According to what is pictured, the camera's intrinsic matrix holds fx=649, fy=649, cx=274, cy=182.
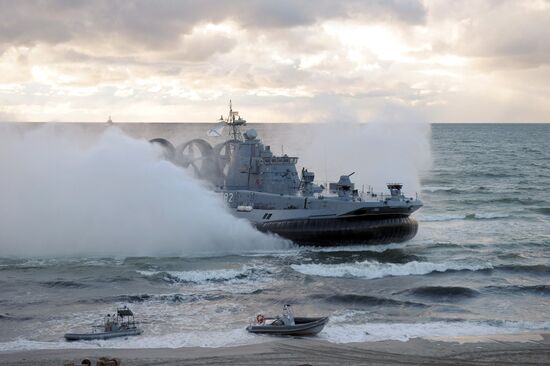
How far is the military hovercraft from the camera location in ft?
96.1

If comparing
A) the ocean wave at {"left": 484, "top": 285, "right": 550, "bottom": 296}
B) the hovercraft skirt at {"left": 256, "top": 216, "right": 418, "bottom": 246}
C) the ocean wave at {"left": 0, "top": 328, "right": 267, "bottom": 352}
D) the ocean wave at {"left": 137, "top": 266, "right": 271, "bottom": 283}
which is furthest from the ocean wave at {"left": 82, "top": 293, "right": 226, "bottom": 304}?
the ocean wave at {"left": 484, "top": 285, "right": 550, "bottom": 296}

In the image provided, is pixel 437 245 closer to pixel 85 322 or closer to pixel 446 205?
pixel 446 205

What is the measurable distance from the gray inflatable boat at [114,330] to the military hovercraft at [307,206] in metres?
12.3

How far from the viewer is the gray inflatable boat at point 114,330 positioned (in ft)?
56.1

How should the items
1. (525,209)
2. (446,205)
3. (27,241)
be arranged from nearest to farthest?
(27,241), (525,209), (446,205)

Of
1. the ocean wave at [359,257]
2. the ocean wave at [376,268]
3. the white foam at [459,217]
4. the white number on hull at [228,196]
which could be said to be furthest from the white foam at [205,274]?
the white foam at [459,217]

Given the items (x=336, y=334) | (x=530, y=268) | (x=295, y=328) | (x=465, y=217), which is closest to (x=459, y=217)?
(x=465, y=217)

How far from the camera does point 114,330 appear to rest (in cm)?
1741

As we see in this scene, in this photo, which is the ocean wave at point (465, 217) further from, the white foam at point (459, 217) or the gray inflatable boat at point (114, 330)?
the gray inflatable boat at point (114, 330)

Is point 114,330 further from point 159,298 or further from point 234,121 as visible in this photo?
point 234,121

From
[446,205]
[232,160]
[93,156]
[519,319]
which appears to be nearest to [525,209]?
[446,205]

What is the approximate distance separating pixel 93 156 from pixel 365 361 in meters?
19.5

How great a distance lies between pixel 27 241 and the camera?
28.9 m

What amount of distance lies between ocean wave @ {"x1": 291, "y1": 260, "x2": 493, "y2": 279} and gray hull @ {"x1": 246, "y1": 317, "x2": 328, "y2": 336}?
7.40 m
